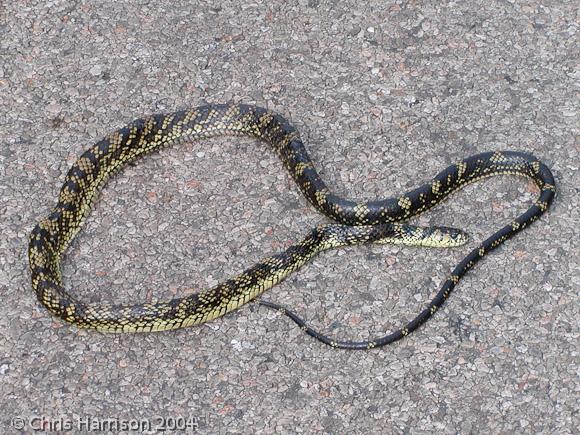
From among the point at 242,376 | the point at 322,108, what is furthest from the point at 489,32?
the point at 242,376

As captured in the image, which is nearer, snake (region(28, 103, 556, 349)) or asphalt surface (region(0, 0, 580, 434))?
asphalt surface (region(0, 0, 580, 434))

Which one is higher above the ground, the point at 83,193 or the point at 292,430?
the point at 83,193

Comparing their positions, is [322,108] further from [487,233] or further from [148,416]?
[148,416]

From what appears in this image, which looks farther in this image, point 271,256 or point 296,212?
point 296,212

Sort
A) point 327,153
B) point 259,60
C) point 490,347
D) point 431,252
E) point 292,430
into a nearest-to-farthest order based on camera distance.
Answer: point 292,430, point 490,347, point 431,252, point 327,153, point 259,60

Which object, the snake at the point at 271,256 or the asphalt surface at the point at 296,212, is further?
the snake at the point at 271,256
